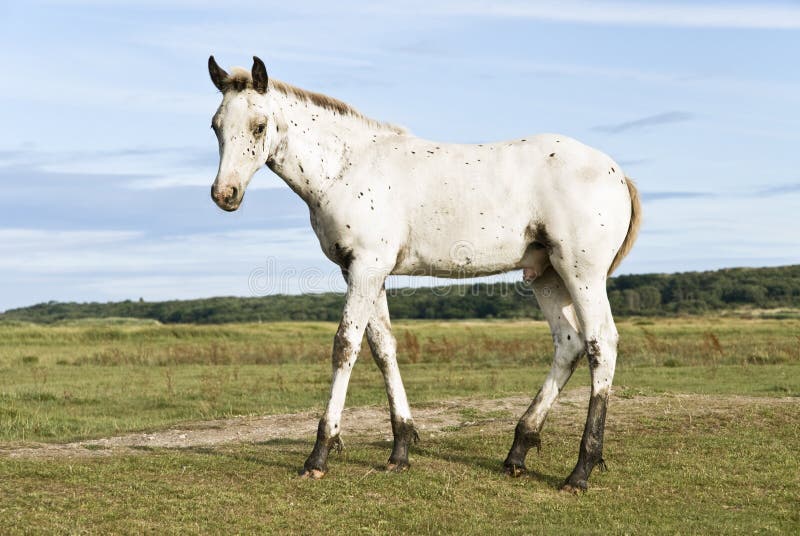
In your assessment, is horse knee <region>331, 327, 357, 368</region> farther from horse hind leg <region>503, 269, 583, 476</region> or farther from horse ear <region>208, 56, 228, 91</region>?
horse ear <region>208, 56, 228, 91</region>

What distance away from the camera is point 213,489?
27.2ft

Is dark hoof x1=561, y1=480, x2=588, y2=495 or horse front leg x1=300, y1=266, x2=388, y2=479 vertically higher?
horse front leg x1=300, y1=266, x2=388, y2=479

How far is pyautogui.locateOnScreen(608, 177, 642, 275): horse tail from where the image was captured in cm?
934

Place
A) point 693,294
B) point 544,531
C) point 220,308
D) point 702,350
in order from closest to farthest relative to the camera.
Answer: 1. point 544,531
2. point 702,350
3. point 693,294
4. point 220,308

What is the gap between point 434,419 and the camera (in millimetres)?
13422

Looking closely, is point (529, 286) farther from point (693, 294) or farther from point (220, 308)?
point (220, 308)

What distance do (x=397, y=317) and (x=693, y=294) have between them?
29.4 metres

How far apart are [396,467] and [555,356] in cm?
201

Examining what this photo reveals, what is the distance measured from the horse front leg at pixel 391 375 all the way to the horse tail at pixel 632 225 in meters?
2.35

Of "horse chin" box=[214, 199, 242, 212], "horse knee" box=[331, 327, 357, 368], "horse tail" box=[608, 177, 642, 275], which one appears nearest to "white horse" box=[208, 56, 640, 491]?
"horse knee" box=[331, 327, 357, 368]

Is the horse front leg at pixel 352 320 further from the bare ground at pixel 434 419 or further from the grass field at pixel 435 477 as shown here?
the bare ground at pixel 434 419

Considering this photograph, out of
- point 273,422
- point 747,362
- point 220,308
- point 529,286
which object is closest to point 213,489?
point 529,286

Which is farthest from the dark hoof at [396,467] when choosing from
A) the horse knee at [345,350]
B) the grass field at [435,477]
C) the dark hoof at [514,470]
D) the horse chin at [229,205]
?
the horse chin at [229,205]

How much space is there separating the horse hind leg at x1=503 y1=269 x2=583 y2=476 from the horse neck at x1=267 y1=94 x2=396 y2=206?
94.5 inches
